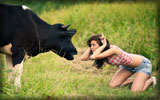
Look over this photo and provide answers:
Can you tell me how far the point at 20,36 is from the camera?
5016mm

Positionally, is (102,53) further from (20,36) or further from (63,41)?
(20,36)

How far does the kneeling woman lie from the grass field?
0.53 feet

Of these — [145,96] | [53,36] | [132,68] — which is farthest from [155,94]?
[53,36]

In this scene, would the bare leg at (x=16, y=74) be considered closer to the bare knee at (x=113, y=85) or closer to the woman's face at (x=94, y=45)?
the woman's face at (x=94, y=45)

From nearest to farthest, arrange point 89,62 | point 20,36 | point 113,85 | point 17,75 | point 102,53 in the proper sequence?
point 17,75 < point 20,36 < point 102,53 < point 113,85 < point 89,62

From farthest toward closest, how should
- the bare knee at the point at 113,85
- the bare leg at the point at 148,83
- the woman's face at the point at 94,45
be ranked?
the bare knee at the point at 113,85, the bare leg at the point at 148,83, the woman's face at the point at 94,45

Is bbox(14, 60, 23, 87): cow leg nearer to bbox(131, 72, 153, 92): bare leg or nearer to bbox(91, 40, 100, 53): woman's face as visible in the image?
bbox(91, 40, 100, 53): woman's face

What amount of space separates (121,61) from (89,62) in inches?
105

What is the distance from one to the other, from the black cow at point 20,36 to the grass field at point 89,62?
0.39 meters

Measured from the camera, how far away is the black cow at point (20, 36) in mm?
4965

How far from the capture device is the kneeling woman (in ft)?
18.1

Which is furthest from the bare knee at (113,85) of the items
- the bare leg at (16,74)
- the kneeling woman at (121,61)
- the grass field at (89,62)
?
the bare leg at (16,74)

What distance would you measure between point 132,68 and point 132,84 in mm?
321

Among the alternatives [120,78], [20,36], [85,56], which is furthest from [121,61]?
[20,36]
